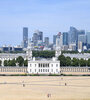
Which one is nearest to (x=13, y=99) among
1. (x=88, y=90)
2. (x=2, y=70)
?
(x=88, y=90)

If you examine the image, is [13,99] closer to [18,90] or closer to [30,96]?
[30,96]

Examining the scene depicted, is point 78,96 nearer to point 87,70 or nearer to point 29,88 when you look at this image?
point 29,88

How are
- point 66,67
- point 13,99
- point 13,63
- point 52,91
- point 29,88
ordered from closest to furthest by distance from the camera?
1. point 13,99
2. point 52,91
3. point 29,88
4. point 66,67
5. point 13,63

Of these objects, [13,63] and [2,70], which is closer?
[2,70]

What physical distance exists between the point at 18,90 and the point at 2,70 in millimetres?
31908

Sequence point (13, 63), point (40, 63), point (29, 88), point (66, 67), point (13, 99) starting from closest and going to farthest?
point (13, 99) < point (29, 88) < point (40, 63) < point (66, 67) < point (13, 63)

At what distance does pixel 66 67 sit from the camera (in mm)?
66562

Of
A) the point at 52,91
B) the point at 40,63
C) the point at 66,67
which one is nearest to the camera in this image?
the point at 52,91

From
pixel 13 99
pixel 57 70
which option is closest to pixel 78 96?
pixel 13 99

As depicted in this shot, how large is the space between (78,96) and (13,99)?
265 inches

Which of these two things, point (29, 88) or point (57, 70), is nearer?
point (29, 88)

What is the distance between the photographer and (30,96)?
31.8 meters

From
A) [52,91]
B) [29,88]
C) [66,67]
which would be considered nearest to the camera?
[52,91]

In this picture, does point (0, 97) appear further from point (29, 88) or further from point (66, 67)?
point (66, 67)
